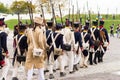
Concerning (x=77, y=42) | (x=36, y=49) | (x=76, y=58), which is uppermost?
(x=36, y=49)

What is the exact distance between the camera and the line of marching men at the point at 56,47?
13.3m

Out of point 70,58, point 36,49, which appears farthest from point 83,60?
point 36,49

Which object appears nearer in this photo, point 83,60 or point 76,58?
Answer: point 76,58

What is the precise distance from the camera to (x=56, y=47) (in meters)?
16.2

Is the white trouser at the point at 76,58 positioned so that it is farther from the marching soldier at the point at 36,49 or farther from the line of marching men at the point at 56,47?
the marching soldier at the point at 36,49

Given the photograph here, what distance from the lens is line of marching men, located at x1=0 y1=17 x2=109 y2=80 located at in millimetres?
13344

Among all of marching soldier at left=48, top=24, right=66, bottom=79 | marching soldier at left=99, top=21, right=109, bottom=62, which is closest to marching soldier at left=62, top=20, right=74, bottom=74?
marching soldier at left=48, top=24, right=66, bottom=79

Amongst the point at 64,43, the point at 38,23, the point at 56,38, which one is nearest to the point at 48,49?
the point at 56,38

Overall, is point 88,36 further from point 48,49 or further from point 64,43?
point 48,49

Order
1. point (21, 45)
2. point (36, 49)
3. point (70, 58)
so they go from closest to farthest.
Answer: point (36, 49)
point (21, 45)
point (70, 58)

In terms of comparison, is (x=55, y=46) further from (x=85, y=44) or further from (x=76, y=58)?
(x=85, y=44)

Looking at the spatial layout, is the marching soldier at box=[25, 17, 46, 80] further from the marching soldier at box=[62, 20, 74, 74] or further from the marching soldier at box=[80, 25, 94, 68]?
the marching soldier at box=[80, 25, 94, 68]

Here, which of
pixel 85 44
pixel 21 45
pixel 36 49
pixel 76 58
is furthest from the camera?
pixel 85 44

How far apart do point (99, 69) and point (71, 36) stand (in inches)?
79.5
